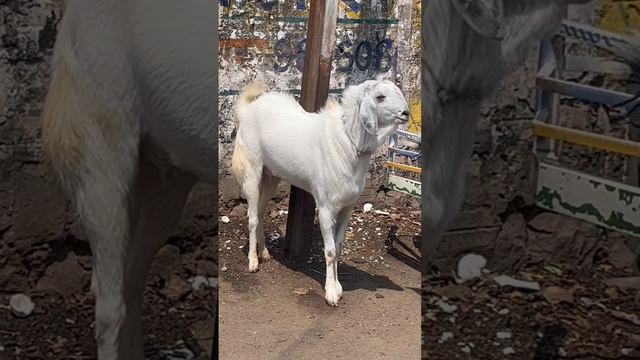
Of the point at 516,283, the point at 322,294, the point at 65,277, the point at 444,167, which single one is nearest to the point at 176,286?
the point at 65,277

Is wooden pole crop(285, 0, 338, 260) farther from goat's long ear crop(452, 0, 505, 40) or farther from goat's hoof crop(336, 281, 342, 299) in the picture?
goat's long ear crop(452, 0, 505, 40)

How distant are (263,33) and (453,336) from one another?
8.06 ft

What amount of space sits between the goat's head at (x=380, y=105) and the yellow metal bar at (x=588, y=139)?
1.33m

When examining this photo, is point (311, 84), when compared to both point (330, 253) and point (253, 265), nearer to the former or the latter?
point (330, 253)

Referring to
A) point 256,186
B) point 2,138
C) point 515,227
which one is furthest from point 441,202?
point 256,186

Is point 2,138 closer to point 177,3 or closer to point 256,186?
point 177,3

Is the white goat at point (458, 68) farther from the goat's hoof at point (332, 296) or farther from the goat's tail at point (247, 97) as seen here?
the goat's tail at point (247, 97)

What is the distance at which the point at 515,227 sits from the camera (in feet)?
5.47

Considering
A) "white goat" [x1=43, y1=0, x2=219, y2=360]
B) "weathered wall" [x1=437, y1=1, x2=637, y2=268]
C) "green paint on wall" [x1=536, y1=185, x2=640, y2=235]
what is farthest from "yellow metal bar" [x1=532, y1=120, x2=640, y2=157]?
"white goat" [x1=43, y1=0, x2=219, y2=360]

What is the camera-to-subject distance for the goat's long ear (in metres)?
1.55

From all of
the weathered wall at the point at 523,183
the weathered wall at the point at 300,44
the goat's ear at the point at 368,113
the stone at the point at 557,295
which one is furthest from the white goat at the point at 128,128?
the weathered wall at the point at 300,44

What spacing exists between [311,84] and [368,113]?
52 cm

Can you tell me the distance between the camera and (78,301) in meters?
1.62

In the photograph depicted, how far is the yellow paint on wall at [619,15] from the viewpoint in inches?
60.9
